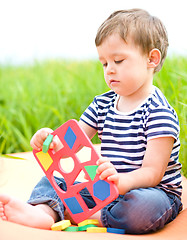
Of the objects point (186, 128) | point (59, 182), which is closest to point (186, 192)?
point (186, 128)

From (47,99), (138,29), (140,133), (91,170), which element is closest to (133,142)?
(140,133)

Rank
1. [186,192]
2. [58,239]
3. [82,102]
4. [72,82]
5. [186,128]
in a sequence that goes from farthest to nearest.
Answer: [72,82] < [82,102] < [186,128] < [186,192] < [58,239]

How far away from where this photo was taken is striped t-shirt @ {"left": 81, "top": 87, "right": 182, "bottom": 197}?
3.73 feet

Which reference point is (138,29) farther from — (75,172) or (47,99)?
(47,99)

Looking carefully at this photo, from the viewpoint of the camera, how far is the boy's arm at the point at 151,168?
1.08m

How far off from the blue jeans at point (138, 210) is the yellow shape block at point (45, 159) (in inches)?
3.6

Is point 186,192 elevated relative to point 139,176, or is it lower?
lower

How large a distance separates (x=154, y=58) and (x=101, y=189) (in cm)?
41

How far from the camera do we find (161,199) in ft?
3.64

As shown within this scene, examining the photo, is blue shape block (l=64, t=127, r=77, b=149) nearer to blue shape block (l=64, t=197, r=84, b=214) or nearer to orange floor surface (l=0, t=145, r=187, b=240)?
blue shape block (l=64, t=197, r=84, b=214)

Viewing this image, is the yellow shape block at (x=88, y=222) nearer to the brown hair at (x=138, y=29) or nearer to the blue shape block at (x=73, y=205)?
the blue shape block at (x=73, y=205)

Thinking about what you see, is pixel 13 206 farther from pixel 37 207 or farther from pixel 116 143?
pixel 116 143

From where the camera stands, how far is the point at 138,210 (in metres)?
1.07

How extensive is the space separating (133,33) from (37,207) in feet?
1.77
